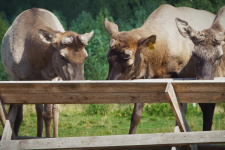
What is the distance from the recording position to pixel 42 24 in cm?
1041

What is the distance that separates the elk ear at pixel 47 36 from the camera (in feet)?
31.4

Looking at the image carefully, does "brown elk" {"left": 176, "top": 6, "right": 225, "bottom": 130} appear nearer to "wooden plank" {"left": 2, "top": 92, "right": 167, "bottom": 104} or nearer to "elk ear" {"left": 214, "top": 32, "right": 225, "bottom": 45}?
"elk ear" {"left": 214, "top": 32, "right": 225, "bottom": 45}

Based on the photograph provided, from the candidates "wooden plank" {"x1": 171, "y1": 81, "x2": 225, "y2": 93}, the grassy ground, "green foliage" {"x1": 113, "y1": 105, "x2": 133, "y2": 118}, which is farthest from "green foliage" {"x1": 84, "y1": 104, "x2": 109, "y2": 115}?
"wooden plank" {"x1": 171, "y1": 81, "x2": 225, "y2": 93}

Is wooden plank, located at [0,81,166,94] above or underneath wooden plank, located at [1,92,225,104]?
above

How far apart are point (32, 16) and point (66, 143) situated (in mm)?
5734

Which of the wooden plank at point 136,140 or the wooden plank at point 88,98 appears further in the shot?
the wooden plank at point 88,98

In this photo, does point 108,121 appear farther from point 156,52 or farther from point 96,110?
point 156,52

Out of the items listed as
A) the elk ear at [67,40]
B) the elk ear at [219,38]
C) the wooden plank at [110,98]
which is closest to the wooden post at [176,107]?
the wooden plank at [110,98]

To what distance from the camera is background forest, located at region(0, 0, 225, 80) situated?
75.7 feet

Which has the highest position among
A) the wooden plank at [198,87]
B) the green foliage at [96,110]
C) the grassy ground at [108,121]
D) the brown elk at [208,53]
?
the brown elk at [208,53]

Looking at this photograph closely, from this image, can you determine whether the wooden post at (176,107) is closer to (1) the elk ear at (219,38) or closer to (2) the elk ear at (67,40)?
(1) the elk ear at (219,38)

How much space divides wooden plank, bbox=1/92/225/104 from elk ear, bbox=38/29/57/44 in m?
3.93

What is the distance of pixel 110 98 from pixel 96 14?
79.0 feet

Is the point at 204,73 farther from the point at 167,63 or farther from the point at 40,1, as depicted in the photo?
the point at 40,1
